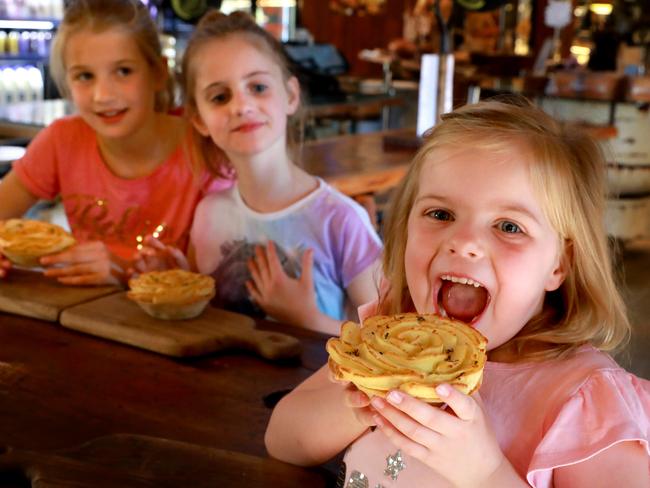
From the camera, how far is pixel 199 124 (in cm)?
215

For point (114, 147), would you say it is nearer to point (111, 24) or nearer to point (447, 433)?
point (111, 24)

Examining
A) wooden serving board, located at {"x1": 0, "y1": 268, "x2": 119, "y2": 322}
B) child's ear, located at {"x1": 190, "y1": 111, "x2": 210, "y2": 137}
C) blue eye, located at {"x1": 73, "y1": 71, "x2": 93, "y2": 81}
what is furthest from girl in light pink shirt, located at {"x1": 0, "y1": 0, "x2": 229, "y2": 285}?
wooden serving board, located at {"x1": 0, "y1": 268, "x2": 119, "y2": 322}

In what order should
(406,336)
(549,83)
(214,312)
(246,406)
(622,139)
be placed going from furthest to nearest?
(549,83)
(622,139)
(214,312)
(246,406)
(406,336)

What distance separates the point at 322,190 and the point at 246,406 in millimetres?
884

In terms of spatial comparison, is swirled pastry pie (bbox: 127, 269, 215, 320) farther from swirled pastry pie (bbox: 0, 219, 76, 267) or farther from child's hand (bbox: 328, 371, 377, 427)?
child's hand (bbox: 328, 371, 377, 427)

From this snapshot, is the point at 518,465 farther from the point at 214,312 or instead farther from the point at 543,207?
the point at 214,312

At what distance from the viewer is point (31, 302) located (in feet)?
5.66

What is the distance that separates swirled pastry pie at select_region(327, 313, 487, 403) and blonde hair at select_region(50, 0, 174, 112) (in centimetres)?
156

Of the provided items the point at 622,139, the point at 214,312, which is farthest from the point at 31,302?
the point at 622,139

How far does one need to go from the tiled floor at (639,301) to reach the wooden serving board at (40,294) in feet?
6.88

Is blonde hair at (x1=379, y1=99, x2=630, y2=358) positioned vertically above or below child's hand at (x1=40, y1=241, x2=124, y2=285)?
above

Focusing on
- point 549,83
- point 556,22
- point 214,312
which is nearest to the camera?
point 214,312

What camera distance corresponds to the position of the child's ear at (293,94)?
2.15 meters

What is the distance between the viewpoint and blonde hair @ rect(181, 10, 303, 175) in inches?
81.7
